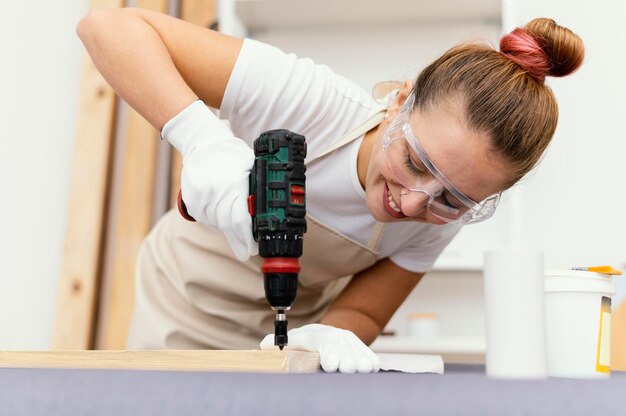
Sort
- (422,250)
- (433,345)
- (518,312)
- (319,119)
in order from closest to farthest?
1. (518,312)
2. (319,119)
3. (422,250)
4. (433,345)

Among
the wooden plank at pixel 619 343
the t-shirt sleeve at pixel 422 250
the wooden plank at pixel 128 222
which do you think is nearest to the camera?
the wooden plank at pixel 619 343

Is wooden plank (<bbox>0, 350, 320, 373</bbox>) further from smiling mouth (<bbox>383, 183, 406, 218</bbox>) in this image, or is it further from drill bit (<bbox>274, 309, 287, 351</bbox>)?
smiling mouth (<bbox>383, 183, 406, 218</bbox>)

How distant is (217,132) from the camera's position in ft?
3.53

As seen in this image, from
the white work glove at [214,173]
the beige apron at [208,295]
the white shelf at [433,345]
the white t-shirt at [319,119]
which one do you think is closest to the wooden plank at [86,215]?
the beige apron at [208,295]

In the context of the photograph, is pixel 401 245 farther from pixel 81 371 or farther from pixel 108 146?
pixel 108 146

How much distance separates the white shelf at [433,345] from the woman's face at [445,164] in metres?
0.96

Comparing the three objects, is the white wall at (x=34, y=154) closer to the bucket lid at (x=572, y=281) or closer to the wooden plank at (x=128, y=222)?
the wooden plank at (x=128, y=222)

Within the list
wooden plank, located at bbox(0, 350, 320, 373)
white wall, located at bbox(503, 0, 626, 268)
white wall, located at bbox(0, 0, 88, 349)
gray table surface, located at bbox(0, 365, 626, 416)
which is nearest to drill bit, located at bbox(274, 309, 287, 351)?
wooden plank, located at bbox(0, 350, 320, 373)

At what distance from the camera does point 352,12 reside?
241 cm

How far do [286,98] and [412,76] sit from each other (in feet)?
3.34

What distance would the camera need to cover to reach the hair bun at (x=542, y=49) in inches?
45.9

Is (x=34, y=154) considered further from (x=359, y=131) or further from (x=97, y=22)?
(x=359, y=131)

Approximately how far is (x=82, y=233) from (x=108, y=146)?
31 centimetres

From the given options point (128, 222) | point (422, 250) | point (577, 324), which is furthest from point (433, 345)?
point (577, 324)
